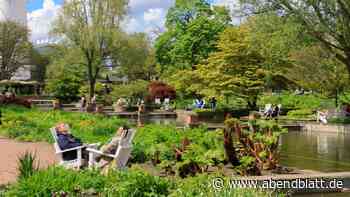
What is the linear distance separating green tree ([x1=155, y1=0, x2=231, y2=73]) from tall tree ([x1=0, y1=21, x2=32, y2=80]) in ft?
55.4

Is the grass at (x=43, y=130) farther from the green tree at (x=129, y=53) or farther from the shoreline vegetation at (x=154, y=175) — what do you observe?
the green tree at (x=129, y=53)

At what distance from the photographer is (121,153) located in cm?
1102

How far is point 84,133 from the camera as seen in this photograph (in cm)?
1947

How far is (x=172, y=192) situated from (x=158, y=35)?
69899mm

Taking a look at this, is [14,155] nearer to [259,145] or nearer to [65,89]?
[259,145]

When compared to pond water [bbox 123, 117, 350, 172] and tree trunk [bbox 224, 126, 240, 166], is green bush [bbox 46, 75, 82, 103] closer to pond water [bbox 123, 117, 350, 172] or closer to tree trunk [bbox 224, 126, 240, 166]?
pond water [bbox 123, 117, 350, 172]

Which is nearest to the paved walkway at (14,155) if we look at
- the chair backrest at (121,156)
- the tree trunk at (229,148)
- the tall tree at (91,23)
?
the chair backrest at (121,156)

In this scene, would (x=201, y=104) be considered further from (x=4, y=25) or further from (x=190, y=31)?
(x=4, y=25)

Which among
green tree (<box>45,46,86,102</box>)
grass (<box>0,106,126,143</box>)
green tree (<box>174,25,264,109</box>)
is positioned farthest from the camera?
green tree (<box>45,46,86,102</box>)

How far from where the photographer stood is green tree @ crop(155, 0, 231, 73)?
61875 millimetres

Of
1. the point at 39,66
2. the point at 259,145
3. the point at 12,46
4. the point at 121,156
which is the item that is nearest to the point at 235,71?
the point at 259,145

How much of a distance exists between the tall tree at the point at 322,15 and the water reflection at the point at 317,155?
15.2 feet

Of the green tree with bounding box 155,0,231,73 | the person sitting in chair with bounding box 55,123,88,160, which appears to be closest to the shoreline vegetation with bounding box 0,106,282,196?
the person sitting in chair with bounding box 55,123,88,160

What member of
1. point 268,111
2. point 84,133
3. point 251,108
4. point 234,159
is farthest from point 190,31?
point 234,159
